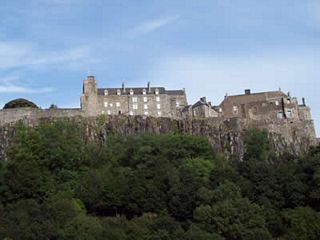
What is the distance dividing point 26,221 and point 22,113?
2461 cm

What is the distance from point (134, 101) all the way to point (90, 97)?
287 inches

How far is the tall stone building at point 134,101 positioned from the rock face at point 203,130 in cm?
707

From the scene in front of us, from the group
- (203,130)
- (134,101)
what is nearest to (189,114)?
(134,101)

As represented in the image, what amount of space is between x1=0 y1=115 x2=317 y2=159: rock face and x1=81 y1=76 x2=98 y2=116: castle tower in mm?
4898

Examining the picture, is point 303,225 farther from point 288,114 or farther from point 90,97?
point 90,97

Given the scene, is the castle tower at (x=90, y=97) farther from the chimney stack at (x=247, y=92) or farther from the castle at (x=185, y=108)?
the chimney stack at (x=247, y=92)

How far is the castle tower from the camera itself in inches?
2793

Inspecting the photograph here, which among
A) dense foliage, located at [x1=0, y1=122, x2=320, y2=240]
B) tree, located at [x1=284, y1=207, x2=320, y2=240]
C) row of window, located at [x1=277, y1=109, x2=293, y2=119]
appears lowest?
tree, located at [x1=284, y1=207, x2=320, y2=240]

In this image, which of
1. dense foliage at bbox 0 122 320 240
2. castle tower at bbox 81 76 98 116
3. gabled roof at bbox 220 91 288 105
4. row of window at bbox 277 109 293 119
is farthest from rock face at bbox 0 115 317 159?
gabled roof at bbox 220 91 288 105

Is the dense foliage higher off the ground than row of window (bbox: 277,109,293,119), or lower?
lower

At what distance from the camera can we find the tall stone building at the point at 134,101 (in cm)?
7506

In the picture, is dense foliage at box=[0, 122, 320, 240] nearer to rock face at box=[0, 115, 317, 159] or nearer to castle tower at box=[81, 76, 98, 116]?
rock face at box=[0, 115, 317, 159]

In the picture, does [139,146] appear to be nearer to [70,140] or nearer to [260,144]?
[70,140]

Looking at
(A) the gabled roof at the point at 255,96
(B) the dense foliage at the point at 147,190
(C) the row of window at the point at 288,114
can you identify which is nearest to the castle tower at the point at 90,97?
(B) the dense foliage at the point at 147,190
